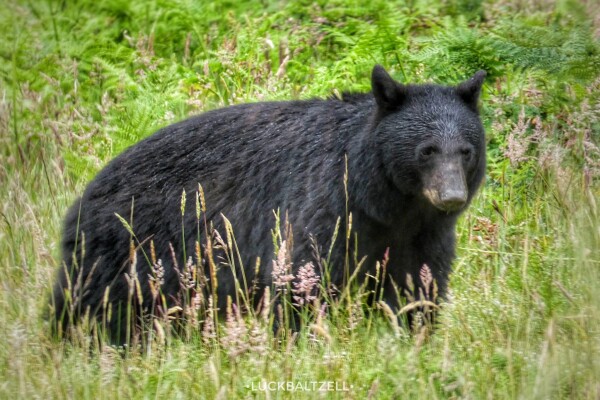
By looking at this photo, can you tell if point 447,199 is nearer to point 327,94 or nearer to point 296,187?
point 296,187

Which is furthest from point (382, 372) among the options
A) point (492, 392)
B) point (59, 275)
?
point (59, 275)

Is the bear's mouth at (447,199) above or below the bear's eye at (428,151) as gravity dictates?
below

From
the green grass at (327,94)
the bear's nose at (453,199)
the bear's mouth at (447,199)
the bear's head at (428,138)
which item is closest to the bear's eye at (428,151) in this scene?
the bear's head at (428,138)

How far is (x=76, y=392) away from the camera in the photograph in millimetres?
3918

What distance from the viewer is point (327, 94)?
7.38 metres

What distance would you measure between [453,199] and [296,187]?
3.12ft

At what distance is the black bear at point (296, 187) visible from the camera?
5105 millimetres

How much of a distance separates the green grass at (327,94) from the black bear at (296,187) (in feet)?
1.07

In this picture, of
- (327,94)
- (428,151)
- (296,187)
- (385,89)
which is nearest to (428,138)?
(428,151)

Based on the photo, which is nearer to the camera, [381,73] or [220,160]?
[381,73]

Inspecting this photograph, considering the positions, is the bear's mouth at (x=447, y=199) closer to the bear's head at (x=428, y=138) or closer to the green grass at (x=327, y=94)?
the bear's head at (x=428, y=138)

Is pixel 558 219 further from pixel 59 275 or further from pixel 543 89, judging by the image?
pixel 59 275

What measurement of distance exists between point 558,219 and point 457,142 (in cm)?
95

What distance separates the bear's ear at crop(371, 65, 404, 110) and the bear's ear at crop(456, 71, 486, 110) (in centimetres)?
33
